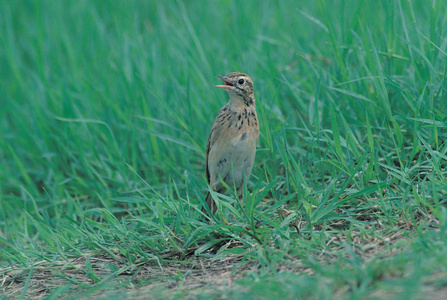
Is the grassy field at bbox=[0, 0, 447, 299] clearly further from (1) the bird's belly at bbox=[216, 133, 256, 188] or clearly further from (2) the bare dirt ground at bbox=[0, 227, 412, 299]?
(1) the bird's belly at bbox=[216, 133, 256, 188]

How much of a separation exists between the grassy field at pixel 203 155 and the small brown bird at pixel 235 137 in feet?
0.62

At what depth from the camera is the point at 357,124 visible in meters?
4.88

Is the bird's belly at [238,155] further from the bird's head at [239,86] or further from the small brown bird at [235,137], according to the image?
the bird's head at [239,86]

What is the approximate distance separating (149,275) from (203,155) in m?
1.66

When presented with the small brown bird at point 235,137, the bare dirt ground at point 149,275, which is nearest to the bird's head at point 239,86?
the small brown bird at point 235,137

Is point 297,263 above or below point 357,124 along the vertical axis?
below

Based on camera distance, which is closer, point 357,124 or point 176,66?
point 357,124

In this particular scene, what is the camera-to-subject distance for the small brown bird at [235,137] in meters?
Answer: 4.50

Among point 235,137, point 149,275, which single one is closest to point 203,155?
point 235,137

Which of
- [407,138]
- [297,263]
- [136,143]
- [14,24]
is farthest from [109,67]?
[297,263]

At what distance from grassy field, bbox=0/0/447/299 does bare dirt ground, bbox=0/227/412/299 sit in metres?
0.01

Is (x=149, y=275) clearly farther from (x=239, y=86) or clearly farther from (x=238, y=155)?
(x=239, y=86)

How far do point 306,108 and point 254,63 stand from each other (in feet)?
3.45

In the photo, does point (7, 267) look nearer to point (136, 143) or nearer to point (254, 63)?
point (136, 143)
